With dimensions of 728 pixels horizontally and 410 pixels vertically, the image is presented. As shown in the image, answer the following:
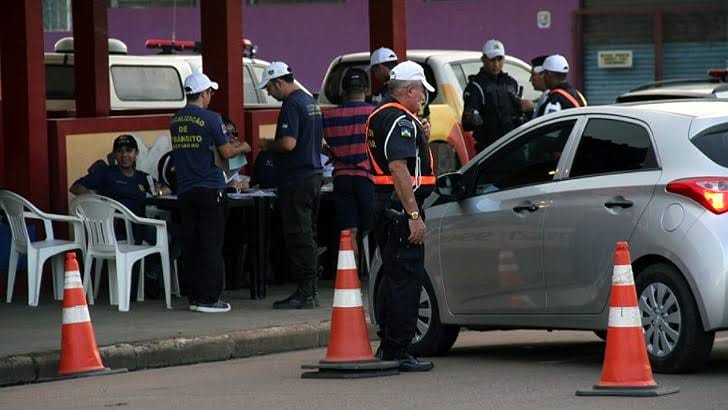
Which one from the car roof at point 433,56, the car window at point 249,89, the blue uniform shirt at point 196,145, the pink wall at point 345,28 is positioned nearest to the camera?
the blue uniform shirt at point 196,145

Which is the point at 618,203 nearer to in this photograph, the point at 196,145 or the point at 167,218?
the point at 196,145

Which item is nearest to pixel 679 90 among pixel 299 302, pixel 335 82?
pixel 335 82

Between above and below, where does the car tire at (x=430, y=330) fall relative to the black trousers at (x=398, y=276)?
below

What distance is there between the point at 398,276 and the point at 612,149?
149cm

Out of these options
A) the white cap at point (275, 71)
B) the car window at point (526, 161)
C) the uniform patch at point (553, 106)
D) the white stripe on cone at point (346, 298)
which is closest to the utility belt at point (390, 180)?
the white stripe on cone at point (346, 298)

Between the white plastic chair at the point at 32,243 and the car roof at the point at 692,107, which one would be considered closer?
the car roof at the point at 692,107

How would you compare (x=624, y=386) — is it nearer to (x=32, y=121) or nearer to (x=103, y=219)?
(x=103, y=219)

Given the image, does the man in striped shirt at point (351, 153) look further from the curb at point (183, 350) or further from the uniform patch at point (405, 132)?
the uniform patch at point (405, 132)

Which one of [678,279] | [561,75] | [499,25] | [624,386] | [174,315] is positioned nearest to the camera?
[624,386]

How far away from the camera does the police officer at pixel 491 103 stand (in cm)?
1692

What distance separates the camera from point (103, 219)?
1471 cm

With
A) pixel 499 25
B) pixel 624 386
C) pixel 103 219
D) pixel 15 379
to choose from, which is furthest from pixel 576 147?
pixel 499 25

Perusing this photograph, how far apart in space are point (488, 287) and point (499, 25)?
18.5 m

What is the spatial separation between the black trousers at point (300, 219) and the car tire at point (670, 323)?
4.34 m
